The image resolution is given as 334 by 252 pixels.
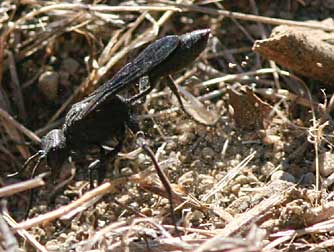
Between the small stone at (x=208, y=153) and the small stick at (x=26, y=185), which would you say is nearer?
the small stick at (x=26, y=185)

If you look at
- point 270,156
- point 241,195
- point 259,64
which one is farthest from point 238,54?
point 241,195

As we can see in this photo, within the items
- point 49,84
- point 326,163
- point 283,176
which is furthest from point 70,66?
point 326,163

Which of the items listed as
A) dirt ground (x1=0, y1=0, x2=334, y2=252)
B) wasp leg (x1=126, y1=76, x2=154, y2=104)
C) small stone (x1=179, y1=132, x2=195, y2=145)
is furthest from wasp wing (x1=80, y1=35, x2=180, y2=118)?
small stone (x1=179, y1=132, x2=195, y2=145)

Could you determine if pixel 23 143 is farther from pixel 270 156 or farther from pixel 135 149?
pixel 270 156

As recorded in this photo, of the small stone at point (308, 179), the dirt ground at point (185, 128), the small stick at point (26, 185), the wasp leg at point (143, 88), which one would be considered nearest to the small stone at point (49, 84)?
the dirt ground at point (185, 128)

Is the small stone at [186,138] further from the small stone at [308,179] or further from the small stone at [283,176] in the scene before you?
the small stone at [308,179]

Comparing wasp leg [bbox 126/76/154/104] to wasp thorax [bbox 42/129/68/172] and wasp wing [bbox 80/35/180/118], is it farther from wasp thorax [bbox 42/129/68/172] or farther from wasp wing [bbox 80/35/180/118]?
wasp thorax [bbox 42/129/68/172]

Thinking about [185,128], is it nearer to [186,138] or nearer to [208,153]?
[186,138]
